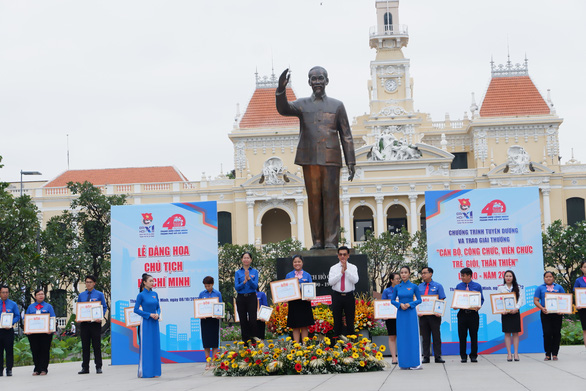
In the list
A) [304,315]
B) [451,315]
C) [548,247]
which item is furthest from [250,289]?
[548,247]

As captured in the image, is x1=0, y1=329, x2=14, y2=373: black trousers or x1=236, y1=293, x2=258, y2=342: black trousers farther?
x1=0, y1=329, x2=14, y2=373: black trousers

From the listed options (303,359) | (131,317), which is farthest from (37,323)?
(303,359)

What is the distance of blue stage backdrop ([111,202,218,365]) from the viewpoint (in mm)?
16172

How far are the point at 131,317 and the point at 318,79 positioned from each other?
543cm

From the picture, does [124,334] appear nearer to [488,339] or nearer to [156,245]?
[156,245]

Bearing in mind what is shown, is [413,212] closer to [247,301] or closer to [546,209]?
[546,209]

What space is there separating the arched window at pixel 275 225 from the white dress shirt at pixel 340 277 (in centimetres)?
4210

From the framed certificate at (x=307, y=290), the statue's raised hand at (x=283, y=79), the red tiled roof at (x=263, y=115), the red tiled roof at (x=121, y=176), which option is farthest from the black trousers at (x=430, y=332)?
the red tiled roof at (x=121, y=176)

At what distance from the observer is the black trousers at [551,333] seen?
13.9 meters

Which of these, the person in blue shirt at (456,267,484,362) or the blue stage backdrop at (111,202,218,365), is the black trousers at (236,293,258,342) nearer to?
the blue stage backdrop at (111,202,218,365)

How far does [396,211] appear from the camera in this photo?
5400 cm

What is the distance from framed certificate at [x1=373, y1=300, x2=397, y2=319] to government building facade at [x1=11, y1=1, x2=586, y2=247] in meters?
36.4

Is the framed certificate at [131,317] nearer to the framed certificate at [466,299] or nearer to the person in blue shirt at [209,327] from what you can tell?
the person in blue shirt at [209,327]

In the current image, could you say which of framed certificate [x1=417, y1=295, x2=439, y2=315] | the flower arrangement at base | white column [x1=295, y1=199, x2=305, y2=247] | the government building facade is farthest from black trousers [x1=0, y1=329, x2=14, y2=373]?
white column [x1=295, y1=199, x2=305, y2=247]
